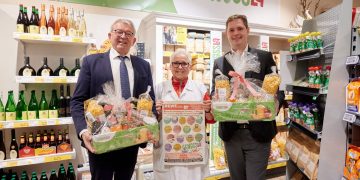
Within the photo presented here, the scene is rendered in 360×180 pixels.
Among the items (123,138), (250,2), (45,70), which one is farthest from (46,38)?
(250,2)

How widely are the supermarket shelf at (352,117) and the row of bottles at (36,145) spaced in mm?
2867

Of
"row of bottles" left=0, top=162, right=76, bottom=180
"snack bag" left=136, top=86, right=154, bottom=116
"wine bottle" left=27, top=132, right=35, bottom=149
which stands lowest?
"row of bottles" left=0, top=162, right=76, bottom=180

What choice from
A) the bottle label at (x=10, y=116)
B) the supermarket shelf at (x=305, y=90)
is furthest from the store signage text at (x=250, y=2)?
the bottle label at (x=10, y=116)

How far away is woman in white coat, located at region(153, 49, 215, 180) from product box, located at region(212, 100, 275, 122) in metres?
0.21

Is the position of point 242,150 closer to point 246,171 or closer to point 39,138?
point 246,171

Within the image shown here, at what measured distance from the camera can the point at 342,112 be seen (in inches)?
63.8

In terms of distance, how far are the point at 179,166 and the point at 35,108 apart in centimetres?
219

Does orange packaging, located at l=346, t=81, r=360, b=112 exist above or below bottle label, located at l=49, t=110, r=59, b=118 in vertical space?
above

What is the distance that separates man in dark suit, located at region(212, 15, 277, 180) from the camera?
1910 mm

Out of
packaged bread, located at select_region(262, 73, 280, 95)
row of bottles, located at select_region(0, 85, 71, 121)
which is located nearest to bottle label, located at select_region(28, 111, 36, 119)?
row of bottles, located at select_region(0, 85, 71, 121)

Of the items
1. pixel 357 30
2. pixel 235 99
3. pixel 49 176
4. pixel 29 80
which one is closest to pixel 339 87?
pixel 357 30

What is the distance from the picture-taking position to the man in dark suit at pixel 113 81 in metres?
1.76

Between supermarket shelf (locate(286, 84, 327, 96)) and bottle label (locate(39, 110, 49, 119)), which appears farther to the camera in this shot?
bottle label (locate(39, 110, 49, 119))

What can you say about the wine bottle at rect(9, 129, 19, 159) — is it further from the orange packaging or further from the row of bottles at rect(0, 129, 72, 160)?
the orange packaging
